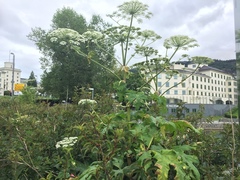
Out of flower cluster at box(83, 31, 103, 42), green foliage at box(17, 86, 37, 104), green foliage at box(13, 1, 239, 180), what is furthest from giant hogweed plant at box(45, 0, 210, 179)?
green foliage at box(17, 86, 37, 104)

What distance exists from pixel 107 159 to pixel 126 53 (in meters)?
1.24

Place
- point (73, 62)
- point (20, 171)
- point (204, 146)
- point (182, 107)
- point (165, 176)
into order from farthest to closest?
point (73, 62)
point (182, 107)
point (204, 146)
point (20, 171)
point (165, 176)

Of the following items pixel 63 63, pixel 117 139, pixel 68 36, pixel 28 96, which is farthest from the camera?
pixel 63 63

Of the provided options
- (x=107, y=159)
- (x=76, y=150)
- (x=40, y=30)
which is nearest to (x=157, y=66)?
(x=76, y=150)

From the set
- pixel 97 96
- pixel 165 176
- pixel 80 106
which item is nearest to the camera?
pixel 165 176

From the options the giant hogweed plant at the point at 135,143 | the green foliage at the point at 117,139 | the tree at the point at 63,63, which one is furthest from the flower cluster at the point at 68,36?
the tree at the point at 63,63

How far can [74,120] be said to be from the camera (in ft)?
7.84

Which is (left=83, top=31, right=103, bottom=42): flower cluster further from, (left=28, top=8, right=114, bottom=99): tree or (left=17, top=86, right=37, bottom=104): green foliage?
(left=28, top=8, right=114, bottom=99): tree

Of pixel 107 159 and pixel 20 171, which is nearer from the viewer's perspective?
pixel 107 159

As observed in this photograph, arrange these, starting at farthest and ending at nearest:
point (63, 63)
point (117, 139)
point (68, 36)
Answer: point (63, 63)
point (68, 36)
point (117, 139)

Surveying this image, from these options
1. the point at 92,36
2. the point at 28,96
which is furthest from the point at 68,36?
the point at 28,96

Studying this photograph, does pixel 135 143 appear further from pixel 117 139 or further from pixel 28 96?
pixel 28 96

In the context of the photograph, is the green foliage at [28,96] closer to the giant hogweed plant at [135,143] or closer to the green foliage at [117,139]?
the green foliage at [117,139]

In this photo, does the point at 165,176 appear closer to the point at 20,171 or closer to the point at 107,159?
the point at 107,159
